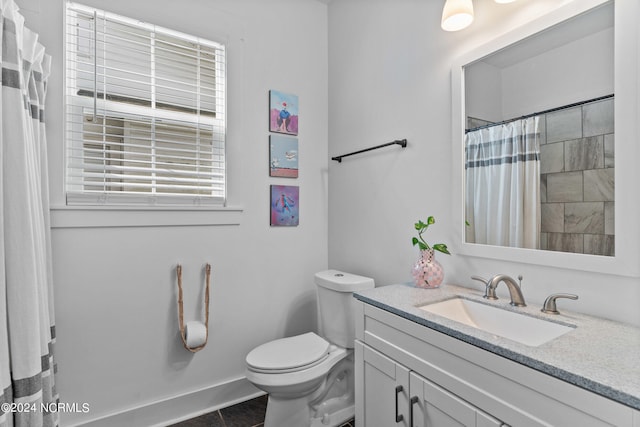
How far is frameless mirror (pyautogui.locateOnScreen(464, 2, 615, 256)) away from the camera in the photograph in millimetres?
1112

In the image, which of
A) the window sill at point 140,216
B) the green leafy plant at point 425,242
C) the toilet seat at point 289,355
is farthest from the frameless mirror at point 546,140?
the window sill at point 140,216

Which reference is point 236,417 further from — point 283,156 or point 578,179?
point 578,179

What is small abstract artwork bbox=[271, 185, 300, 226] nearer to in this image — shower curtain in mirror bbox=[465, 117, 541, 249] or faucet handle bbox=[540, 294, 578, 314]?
shower curtain in mirror bbox=[465, 117, 541, 249]

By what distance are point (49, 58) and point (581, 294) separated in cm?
246

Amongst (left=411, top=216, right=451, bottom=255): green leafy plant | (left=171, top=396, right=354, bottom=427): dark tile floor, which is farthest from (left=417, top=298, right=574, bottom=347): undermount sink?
(left=171, top=396, right=354, bottom=427): dark tile floor

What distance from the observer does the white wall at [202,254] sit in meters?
1.66

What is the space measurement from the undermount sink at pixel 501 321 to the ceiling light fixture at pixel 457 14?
1.21 metres

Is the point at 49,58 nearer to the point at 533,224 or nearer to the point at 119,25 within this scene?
the point at 119,25

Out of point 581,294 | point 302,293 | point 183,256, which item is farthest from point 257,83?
point 581,294

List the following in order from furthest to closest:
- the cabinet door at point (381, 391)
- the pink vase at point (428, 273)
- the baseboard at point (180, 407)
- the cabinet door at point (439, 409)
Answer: the baseboard at point (180, 407) → the pink vase at point (428, 273) → the cabinet door at point (381, 391) → the cabinet door at point (439, 409)

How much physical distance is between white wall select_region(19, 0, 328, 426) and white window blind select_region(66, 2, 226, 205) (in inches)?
2.8

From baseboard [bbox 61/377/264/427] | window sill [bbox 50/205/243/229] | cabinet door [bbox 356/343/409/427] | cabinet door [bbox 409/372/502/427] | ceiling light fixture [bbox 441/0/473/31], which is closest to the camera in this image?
cabinet door [bbox 409/372/502/427]

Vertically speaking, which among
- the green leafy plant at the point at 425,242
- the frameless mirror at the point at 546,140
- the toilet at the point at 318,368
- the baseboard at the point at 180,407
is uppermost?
the frameless mirror at the point at 546,140

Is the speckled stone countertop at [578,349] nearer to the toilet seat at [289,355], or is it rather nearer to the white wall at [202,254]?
the toilet seat at [289,355]
